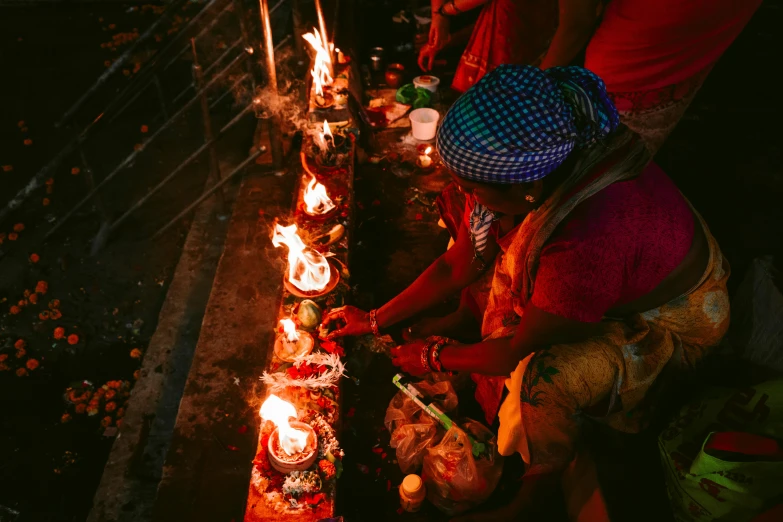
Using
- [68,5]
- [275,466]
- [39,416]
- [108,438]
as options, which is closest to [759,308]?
[275,466]

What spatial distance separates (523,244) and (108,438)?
12.0ft

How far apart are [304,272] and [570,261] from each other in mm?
1953

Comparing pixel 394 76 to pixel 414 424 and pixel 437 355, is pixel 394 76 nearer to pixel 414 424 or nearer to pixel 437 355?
pixel 437 355

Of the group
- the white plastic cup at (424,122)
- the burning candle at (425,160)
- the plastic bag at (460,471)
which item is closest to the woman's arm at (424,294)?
the plastic bag at (460,471)

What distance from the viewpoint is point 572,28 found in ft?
11.8

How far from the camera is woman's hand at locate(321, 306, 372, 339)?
330 cm

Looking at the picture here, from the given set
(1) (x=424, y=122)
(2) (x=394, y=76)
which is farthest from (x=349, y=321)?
(2) (x=394, y=76)

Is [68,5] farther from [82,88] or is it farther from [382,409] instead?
[382,409]

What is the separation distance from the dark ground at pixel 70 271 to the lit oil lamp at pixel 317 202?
6.66 ft

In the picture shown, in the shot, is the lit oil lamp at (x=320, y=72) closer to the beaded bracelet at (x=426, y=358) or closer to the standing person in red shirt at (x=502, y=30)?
the standing person in red shirt at (x=502, y=30)

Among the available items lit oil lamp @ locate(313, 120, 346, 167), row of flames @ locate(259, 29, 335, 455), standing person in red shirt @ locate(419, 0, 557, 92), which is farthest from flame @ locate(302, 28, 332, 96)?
standing person in red shirt @ locate(419, 0, 557, 92)

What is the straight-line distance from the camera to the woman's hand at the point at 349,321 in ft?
10.8

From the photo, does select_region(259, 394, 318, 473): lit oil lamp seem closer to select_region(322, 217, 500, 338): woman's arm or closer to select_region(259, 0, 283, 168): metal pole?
select_region(322, 217, 500, 338): woman's arm

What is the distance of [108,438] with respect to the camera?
12.8 ft
